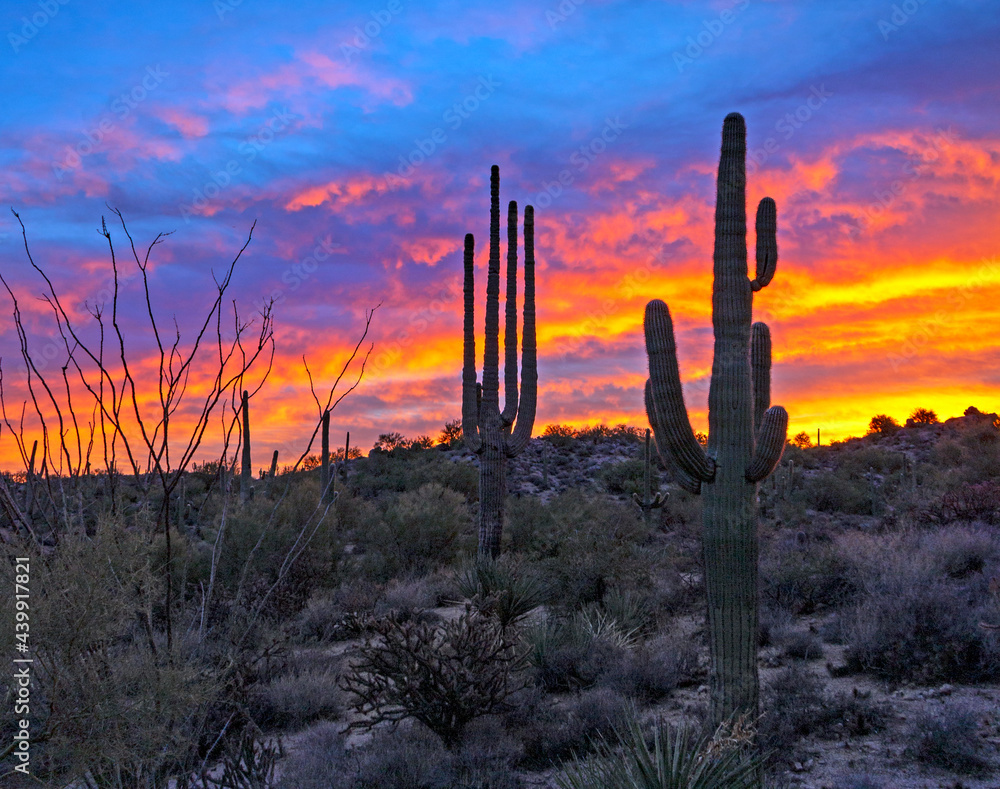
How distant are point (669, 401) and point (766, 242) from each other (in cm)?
221

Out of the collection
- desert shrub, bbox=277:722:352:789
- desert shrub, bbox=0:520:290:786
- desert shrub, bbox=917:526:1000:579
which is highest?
desert shrub, bbox=0:520:290:786

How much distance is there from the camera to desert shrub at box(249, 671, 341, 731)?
331 inches

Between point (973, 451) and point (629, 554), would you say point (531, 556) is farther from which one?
point (973, 451)

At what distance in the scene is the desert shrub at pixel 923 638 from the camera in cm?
841

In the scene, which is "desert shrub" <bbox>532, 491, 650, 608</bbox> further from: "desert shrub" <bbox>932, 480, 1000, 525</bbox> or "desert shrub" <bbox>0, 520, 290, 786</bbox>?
"desert shrub" <bbox>0, 520, 290, 786</bbox>

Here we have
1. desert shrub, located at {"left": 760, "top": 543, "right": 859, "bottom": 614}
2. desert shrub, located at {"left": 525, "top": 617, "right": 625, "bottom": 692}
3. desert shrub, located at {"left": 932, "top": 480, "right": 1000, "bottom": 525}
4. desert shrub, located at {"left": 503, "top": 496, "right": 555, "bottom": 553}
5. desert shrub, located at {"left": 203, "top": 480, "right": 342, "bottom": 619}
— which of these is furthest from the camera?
desert shrub, located at {"left": 503, "top": 496, "right": 555, "bottom": 553}

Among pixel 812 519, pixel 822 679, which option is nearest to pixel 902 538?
pixel 822 679

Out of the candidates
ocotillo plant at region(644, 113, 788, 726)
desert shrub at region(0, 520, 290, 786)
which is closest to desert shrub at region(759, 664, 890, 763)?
ocotillo plant at region(644, 113, 788, 726)

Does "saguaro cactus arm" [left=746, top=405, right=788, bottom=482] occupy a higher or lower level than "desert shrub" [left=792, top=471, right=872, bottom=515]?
higher

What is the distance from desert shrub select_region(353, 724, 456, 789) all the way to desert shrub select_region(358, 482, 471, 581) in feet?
31.8

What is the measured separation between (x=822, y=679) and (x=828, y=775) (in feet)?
8.23

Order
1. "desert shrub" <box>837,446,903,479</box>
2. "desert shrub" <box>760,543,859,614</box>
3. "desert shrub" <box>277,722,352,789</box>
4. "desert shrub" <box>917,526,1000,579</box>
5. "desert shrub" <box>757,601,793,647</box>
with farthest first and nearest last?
"desert shrub" <box>837,446,903,479</box>
"desert shrub" <box>760,543,859,614</box>
"desert shrub" <box>917,526,1000,579</box>
"desert shrub" <box>757,601,793,647</box>
"desert shrub" <box>277,722,352,789</box>

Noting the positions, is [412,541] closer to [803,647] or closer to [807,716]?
[803,647]

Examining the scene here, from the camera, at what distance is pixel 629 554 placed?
13.6m
